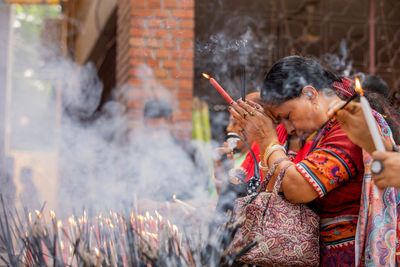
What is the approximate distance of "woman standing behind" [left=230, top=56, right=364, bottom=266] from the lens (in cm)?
258

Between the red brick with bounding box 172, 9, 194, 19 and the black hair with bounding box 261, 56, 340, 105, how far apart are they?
10.9 feet

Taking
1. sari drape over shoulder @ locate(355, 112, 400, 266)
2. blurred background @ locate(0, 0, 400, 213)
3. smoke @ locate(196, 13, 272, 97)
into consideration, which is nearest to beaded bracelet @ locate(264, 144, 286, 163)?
sari drape over shoulder @ locate(355, 112, 400, 266)

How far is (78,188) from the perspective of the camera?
15.2ft

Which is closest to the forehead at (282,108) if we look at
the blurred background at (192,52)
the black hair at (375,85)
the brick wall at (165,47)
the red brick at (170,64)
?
the blurred background at (192,52)

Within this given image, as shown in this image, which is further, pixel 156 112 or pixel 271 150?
pixel 156 112

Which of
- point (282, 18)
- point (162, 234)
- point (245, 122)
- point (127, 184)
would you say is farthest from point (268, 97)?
point (282, 18)

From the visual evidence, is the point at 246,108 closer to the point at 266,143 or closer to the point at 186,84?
the point at 266,143

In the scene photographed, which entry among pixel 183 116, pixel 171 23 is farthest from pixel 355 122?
pixel 171 23

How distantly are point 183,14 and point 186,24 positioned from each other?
0.30ft

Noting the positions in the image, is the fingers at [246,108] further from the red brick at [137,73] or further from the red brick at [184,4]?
the red brick at [184,4]

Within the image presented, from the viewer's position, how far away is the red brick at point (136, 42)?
5.99 metres

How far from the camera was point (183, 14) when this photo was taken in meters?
6.07

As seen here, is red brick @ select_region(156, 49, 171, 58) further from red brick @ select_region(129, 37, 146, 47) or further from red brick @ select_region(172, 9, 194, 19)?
red brick @ select_region(172, 9, 194, 19)

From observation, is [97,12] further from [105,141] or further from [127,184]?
[127,184]
